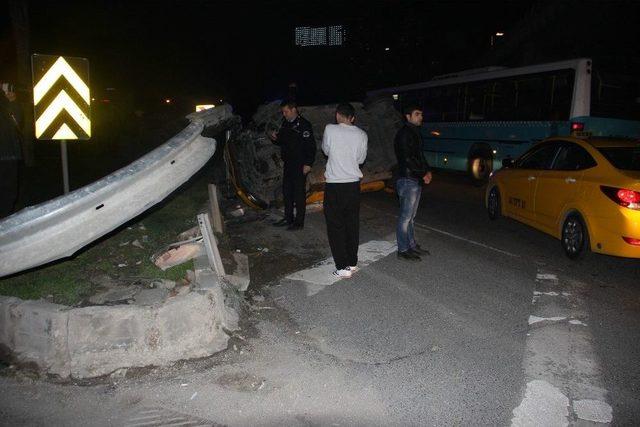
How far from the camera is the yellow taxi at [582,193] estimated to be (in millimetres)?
5742

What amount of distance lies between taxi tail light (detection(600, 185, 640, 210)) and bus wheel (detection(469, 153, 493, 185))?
808cm

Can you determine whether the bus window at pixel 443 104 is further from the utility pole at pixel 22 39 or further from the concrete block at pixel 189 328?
the concrete block at pixel 189 328

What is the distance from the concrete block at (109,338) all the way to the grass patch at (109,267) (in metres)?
0.62

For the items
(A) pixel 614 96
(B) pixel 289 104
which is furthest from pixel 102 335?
(A) pixel 614 96

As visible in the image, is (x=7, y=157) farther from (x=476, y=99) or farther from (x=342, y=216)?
(x=476, y=99)

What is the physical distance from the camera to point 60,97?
18.7ft

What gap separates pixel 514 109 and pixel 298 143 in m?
7.71

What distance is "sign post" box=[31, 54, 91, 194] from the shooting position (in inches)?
219

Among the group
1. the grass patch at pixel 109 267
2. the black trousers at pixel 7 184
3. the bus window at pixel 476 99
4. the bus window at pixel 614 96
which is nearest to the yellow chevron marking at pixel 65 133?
the black trousers at pixel 7 184

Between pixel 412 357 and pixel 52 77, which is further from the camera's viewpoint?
pixel 52 77

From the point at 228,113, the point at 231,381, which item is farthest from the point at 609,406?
the point at 228,113

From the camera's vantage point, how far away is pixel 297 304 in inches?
202

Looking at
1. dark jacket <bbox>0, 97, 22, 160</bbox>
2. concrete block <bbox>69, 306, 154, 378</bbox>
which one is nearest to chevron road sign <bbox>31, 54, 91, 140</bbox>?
dark jacket <bbox>0, 97, 22, 160</bbox>

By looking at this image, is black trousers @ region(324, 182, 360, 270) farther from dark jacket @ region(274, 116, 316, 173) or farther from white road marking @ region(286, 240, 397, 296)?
dark jacket @ region(274, 116, 316, 173)
